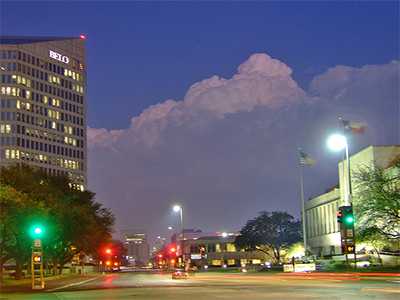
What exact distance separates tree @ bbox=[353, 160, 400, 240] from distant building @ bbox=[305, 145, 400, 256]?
28.8 m

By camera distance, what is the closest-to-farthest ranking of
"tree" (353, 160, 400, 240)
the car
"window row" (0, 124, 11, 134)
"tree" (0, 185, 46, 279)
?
"tree" (0, 185, 46, 279)
"tree" (353, 160, 400, 240)
the car
"window row" (0, 124, 11, 134)

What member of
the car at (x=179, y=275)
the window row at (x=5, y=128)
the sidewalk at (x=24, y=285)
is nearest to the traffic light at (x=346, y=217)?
the sidewalk at (x=24, y=285)

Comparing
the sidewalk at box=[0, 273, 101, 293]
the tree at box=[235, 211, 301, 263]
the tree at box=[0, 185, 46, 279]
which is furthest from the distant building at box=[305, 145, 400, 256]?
the tree at box=[0, 185, 46, 279]

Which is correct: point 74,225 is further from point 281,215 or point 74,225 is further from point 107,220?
point 281,215

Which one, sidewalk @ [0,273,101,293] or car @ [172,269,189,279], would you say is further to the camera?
car @ [172,269,189,279]

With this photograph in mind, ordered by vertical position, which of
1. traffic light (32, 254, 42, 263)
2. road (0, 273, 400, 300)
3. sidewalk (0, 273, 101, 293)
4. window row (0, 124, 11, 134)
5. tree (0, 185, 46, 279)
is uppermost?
window row (0, 124, 11, 134)

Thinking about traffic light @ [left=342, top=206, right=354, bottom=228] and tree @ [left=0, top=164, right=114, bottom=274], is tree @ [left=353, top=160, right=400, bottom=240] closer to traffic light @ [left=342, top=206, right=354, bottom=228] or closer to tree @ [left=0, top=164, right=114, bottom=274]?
traffic light @ [left=342, top=206, right=354, bottom=228]

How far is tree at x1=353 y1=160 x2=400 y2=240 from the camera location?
64812 mm

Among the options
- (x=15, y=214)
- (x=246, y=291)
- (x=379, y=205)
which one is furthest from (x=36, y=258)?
(x=379, y=205)

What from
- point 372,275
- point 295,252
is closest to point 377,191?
point 372,275

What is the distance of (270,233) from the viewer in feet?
547

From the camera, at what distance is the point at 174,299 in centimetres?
2922

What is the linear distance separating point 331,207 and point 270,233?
41.6 meters

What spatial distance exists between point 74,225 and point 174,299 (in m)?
59.2
